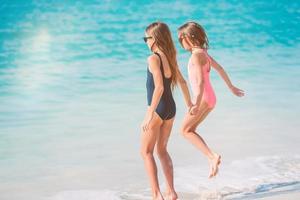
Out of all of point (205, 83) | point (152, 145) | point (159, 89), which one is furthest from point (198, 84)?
point (152, 145)

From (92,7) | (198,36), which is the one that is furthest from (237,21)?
(198,36)

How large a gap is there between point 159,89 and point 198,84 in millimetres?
365

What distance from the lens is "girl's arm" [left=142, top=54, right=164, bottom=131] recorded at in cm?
545

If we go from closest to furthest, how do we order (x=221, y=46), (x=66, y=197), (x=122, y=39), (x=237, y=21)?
(x=66, y=197) → (x=221, y=46) → (x=122, y=39) → (x=237, y=21)

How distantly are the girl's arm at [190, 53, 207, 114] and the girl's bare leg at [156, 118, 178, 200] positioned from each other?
211 mm

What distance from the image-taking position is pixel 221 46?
15898 millimetres

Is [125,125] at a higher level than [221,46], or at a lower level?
lower

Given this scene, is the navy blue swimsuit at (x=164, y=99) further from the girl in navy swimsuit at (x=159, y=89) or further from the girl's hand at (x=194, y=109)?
the girl's hand at (x=194, y=109)

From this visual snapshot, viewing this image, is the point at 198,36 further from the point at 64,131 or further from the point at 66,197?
the point at 64,131

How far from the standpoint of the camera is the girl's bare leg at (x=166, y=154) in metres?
5.71

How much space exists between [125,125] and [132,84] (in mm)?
2917

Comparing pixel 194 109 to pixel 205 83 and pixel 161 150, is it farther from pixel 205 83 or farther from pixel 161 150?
pixel 161 150

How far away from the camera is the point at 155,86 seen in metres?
5.47

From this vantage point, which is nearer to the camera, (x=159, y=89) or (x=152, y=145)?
(x=159, y=89)
